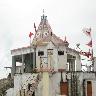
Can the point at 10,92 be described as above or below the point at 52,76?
below

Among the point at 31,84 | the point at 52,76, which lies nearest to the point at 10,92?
the point at 31,84

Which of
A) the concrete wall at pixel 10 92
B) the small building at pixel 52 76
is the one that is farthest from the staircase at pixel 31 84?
the concrete wall at pixel 10 92

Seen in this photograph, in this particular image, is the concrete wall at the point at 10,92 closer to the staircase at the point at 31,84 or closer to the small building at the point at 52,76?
the small building at the point at 52,76

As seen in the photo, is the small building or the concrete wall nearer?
the small building

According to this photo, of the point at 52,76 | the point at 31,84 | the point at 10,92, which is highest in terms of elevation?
the point at 52,76

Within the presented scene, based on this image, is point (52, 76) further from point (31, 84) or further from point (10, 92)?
point (10, 92)

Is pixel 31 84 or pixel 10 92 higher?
pixel 31 84

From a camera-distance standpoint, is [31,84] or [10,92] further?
[10,92]

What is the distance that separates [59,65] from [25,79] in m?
5.29

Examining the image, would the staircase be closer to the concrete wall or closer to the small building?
the small building

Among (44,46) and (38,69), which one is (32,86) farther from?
(44,46)

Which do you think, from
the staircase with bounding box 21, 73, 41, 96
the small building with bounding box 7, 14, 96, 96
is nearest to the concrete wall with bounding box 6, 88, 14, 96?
the small building with bounding box 7, 14, 96, 96

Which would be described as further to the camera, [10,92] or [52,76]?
[10,92]

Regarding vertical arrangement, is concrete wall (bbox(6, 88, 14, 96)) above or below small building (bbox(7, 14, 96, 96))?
below
